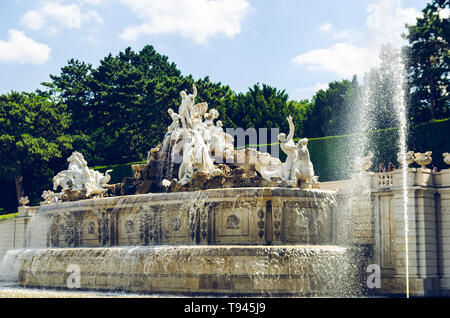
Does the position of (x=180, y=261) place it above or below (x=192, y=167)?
below

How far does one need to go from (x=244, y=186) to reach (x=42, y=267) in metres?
9.67

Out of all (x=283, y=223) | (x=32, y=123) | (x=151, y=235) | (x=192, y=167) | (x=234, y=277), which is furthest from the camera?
(x=32, y=123)

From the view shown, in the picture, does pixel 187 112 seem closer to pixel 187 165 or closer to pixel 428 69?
pixel 187 165

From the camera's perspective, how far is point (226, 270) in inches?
1069

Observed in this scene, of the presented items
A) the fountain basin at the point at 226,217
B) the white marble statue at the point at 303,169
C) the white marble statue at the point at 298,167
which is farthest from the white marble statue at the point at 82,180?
the white marble statue at the point at 303,169

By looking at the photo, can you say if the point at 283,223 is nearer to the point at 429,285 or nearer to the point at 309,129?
the point at 429,285

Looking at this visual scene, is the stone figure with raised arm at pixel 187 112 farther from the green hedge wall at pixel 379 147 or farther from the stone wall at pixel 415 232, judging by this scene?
the stone wall at pixel 415 232

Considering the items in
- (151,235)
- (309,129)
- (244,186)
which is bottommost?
(151,235)

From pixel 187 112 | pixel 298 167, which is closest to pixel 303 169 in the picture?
pixel 298 167

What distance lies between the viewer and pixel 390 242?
1129 inches
